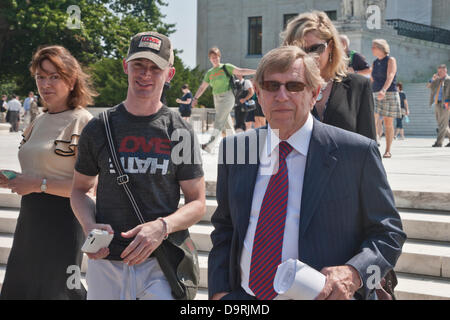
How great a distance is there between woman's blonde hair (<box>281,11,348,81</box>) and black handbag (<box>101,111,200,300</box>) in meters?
1.36

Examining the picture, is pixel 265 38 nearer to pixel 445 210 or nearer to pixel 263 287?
pixel 445 210

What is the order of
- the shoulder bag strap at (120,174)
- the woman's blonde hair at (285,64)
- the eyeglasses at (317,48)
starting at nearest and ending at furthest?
1. the woman's blonde hair at (285,64)
2. the shoulder bag strap at (120,174)
3. the eyeglasses at (317,48)

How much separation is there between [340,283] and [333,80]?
6.11 feet

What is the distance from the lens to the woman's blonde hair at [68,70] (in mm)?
3654

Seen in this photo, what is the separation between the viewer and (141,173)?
290cm

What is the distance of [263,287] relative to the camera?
241 cm

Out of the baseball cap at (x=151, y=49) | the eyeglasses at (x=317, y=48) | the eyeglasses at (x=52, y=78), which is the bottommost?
the eyeglasses at (x=52, y=78)

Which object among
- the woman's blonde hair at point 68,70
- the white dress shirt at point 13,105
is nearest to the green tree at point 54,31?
the white dress shirt at point 13,105

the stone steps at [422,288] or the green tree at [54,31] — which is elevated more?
the green tree at [54,31]

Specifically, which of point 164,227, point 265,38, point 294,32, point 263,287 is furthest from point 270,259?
point 265,38

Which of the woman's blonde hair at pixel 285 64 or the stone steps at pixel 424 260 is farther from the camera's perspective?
the stone steps at pixel 424 260

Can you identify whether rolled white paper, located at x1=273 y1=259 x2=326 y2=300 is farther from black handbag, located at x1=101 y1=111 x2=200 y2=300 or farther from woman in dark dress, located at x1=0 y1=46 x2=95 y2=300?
woman in dark dress, located at x1=0 y1=46 x2=95 y2=300

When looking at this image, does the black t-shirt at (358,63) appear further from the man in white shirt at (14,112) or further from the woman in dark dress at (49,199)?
the man in white shirt at (14,112)

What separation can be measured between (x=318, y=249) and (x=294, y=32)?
1771 mm
